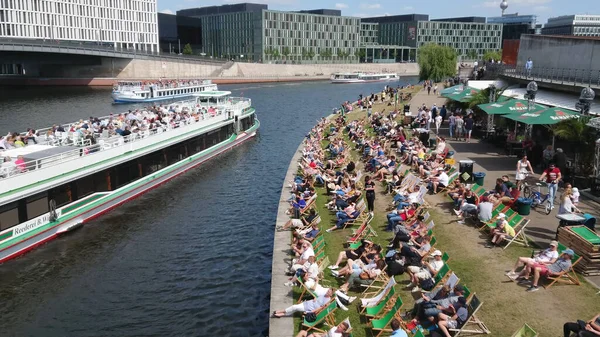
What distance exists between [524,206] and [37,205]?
57.0 feet

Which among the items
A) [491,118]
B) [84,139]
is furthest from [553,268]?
[84,139]

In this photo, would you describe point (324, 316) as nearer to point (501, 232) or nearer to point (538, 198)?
point (501, 232)

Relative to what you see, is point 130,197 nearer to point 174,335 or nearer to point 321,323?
point 174,335

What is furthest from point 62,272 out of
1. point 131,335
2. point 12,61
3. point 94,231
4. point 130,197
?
point 12,61

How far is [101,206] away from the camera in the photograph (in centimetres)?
2423

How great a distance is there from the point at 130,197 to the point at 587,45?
2774 centimetres

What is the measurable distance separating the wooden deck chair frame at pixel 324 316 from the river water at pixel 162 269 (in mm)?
2900

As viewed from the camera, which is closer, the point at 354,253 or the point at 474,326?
the point at 474,326

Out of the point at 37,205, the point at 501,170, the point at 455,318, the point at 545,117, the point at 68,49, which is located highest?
the point at 68,49

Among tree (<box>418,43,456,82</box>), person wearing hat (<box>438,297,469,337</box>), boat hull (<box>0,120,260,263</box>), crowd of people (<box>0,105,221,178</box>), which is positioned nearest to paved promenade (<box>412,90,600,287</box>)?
person wearing hat (<box>438,297,469,337</box>)

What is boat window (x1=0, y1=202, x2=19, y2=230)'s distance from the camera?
1909 cm

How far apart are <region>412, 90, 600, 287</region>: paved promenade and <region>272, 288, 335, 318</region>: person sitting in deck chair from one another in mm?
6453

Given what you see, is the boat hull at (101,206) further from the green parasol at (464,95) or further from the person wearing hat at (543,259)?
the green parasol at (464,95)

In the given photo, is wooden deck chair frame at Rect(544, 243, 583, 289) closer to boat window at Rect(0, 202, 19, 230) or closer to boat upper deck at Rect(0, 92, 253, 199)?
boat window at Rect(0, 202, 19, 230)
